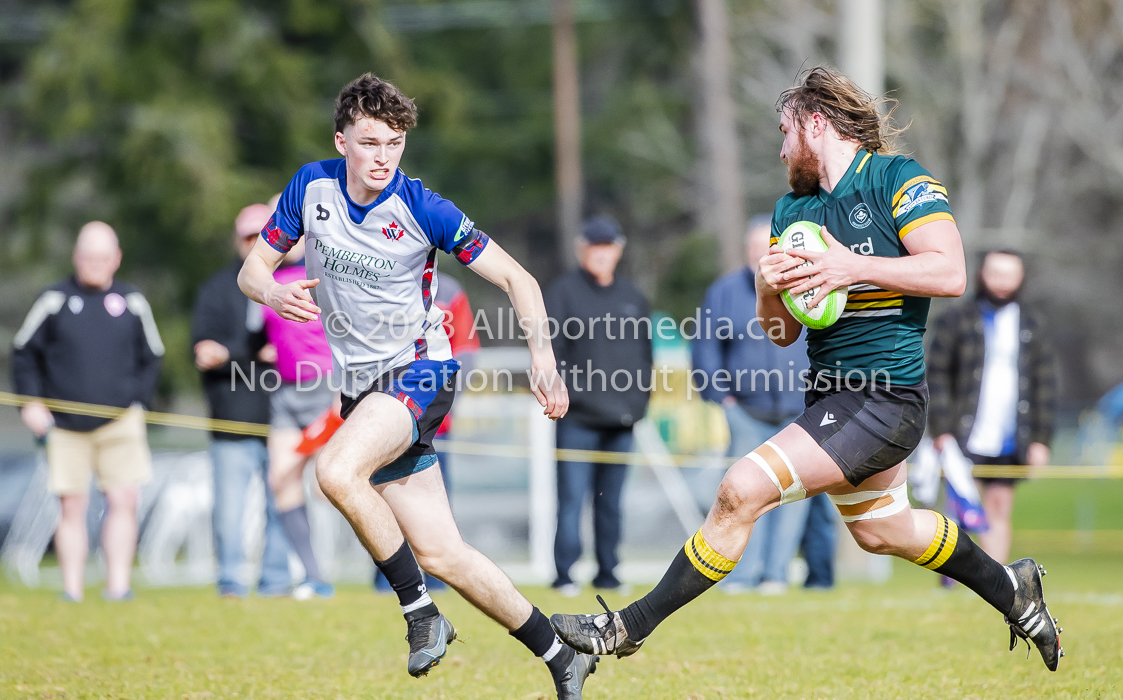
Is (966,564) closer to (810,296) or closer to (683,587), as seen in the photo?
(683,587)

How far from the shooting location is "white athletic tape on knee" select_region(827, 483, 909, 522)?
14.4 ft

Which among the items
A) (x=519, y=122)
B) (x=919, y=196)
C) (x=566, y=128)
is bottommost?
(x=919, y=196)

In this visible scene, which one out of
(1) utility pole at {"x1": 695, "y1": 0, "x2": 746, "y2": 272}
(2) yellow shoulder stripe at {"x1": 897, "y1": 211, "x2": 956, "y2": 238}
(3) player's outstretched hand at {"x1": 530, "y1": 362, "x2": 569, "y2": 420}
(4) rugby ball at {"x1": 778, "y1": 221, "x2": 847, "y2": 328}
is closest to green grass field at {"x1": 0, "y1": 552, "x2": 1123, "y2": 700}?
(3) player's outstretched hand at {"x1": 530, "y1": 362, "x2": 569, "y2": 420}

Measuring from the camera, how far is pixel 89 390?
7863 mm

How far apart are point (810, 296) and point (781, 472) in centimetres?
64

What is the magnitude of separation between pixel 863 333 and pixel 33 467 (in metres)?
12.7

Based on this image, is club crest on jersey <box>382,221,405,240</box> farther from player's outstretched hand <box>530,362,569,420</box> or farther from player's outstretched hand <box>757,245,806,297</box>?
player's outstretched hand <box>757,245,806,297</box>

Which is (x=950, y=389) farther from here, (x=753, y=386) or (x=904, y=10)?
(x=904, y=10)

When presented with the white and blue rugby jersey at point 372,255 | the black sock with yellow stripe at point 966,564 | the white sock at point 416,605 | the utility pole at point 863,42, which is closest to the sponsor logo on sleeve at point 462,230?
the white and blue rugby jersey at point 372,255

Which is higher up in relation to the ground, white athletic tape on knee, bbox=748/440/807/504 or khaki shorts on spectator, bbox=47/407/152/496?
white athletic tape on knee, bbox=748/440/807/504

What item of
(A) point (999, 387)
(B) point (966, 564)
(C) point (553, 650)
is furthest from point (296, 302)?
(A) point (999, 387)

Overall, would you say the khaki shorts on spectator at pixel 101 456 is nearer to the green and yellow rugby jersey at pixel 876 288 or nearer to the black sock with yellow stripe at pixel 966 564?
the green and yellow rugby jersey at pixel 876 288

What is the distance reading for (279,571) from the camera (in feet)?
26.9

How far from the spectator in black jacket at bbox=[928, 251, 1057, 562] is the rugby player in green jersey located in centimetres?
382
